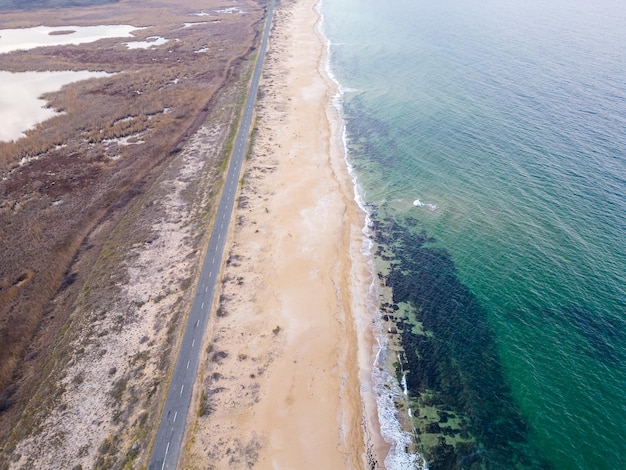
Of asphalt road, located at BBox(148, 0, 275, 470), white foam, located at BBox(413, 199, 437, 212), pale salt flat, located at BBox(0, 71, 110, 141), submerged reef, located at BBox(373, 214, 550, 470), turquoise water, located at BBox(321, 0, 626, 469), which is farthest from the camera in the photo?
pale salt flat, located at BBox(0, 71, 110, 141)

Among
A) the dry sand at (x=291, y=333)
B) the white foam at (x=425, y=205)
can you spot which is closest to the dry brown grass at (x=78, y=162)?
the dry sand at (x=291, y=333)

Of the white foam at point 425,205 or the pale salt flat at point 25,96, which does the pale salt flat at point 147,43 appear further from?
the white foam at point 425,205

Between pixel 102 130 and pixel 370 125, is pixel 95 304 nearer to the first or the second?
pixel 102 130

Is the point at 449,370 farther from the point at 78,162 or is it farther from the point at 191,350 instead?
the point at 78,162

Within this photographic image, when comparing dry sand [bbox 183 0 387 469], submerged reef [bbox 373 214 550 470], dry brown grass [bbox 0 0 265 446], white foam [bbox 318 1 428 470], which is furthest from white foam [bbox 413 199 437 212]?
dry brown grass [bbox 0 0 265 446]

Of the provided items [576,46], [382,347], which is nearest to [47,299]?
[382,347]

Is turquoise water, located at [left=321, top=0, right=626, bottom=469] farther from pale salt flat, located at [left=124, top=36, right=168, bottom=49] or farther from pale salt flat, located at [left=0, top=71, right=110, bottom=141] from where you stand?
pale salt flat, located at [left=0, top=71, right=110, bottom=141]

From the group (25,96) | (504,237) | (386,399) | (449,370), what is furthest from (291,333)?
(25,96)

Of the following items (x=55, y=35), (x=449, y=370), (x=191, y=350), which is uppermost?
(x=55, y=35)
